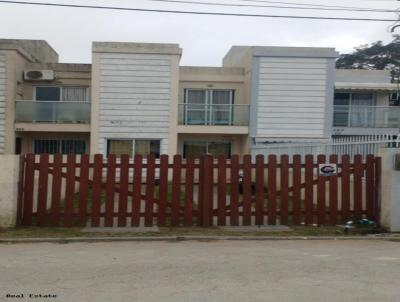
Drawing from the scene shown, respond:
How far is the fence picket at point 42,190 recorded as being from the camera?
1080 cm

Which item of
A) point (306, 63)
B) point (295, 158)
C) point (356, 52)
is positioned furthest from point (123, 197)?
point (356, 52)

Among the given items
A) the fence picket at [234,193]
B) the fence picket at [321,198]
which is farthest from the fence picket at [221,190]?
the fence picket at [321,198]

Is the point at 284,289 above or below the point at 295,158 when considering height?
below

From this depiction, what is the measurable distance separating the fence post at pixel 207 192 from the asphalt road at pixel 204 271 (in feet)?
5.12

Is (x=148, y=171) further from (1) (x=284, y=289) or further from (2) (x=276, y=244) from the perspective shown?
(1) (x=284, y=289)

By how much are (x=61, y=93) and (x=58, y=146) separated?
252cm

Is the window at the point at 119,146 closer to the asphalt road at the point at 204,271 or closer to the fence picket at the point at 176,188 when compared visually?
the fence picket at the point at 176,188

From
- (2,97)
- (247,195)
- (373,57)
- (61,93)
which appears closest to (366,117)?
(61,93)

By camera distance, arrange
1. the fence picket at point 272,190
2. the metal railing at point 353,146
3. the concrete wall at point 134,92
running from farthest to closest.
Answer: the concrete wall at point 134,92
the metal railing at point 353,146
the fence picket at point 272,190

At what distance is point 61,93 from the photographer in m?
25.3

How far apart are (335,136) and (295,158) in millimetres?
15375

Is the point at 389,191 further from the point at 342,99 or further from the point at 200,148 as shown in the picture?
the point at 342,99

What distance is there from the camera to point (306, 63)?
2411 centimetres

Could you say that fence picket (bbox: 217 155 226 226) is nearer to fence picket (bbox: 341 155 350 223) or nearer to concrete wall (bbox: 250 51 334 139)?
fence picket (bbox: 341 155 350 223)
